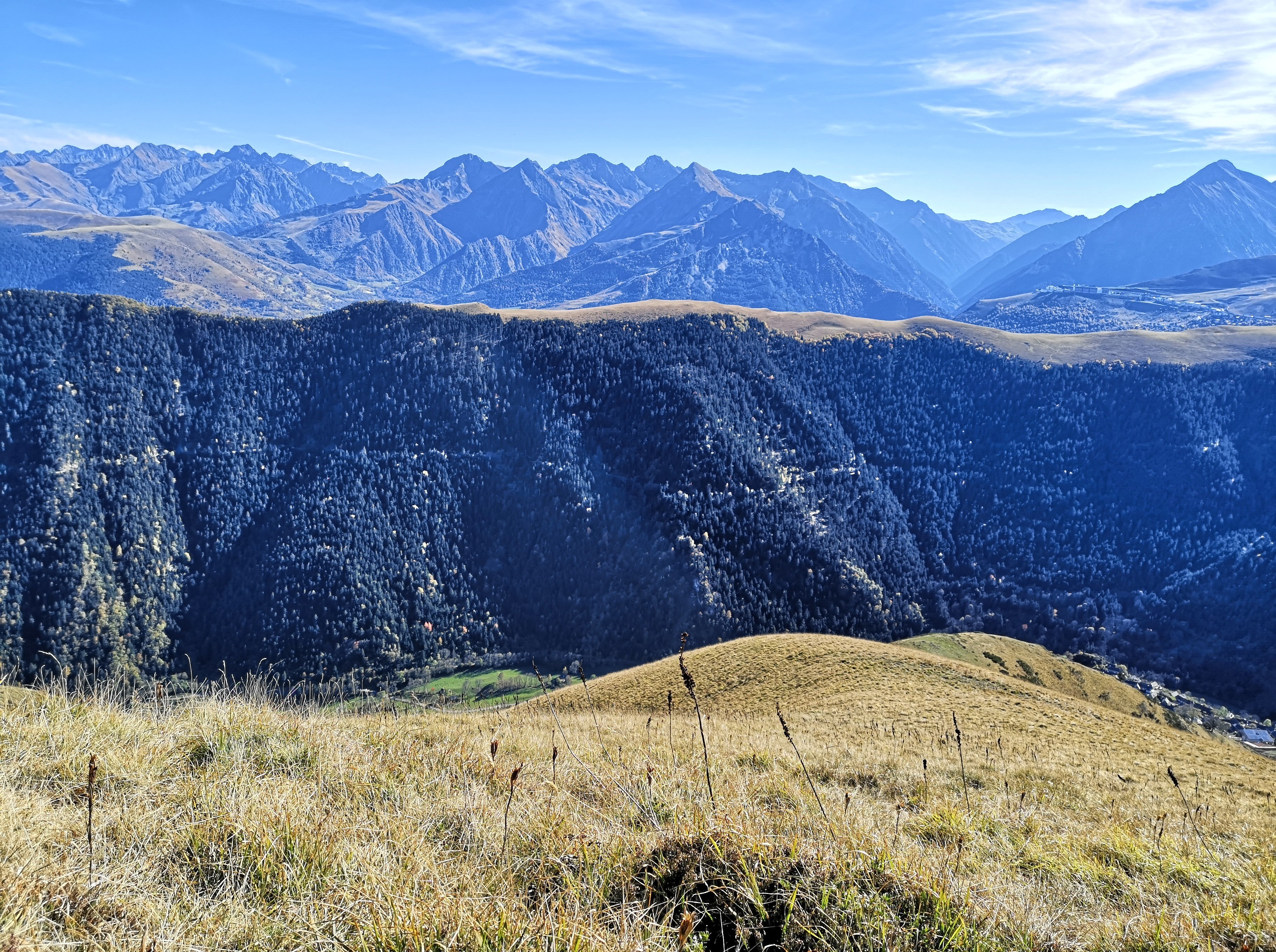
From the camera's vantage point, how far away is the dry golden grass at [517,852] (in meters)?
3.95

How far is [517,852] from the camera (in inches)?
209

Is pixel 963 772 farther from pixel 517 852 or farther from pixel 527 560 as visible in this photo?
pixel 527 560

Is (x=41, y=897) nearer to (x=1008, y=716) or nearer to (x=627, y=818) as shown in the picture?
(x=627, y=818)

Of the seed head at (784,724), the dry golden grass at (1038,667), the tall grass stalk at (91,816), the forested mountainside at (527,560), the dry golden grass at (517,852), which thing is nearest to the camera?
the tall grass stalk at (91,816)

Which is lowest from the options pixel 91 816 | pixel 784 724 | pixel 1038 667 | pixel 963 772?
pixel 1038 667

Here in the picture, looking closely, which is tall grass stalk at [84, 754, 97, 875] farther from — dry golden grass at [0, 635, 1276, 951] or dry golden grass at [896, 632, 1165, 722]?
dry golden grass at [896, 632, 1165, 722]

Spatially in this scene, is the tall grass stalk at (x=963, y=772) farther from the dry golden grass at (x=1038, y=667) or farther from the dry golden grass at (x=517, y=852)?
the dry golden grass at (x=1038, y=667)

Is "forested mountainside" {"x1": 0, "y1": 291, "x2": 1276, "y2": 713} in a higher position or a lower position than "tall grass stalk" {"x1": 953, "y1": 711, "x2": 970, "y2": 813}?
lower

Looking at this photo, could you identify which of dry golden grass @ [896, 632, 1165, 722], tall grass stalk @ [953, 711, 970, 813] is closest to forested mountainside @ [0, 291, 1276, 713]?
dry golden grass @ [896, 632, 1165, 722]

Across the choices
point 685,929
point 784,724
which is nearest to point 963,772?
point 784,724

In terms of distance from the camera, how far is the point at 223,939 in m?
3.73

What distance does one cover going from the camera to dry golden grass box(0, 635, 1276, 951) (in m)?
3.95

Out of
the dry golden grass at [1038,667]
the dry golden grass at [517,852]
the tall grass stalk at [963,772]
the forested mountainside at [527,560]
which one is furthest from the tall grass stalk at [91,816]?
the forested mountainside at [527,560]

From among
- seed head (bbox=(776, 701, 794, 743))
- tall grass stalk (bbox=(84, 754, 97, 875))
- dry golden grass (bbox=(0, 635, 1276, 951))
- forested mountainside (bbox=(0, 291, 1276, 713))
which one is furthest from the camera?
forested mountainside (bbox=(0, 291, 1276, 713))
